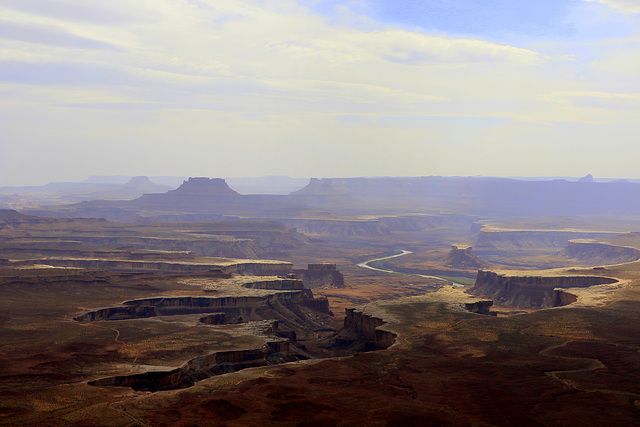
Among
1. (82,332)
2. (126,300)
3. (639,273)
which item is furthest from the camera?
(639,273)

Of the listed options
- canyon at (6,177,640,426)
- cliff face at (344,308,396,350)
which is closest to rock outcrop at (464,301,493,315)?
canyon at (6,177,640,426)

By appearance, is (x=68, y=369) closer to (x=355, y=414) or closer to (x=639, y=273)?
(x=355, y=414)

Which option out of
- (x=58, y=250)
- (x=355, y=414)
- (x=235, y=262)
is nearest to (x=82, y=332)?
(x=355, y=414)

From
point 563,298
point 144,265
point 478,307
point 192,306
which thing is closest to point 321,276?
point 144,265

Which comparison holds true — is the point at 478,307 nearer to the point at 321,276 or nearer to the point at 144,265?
the point at 321,276

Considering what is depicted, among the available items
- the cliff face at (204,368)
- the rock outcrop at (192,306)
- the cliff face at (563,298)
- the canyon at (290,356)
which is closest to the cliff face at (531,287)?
the canyon at (290,356)

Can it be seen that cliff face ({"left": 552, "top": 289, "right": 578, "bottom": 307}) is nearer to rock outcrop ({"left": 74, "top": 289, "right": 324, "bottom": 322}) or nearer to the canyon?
the canyon
